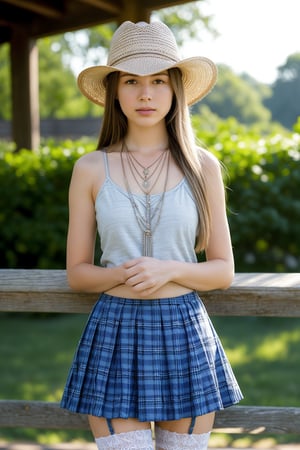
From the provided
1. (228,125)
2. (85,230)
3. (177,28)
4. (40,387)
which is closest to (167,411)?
(85,230)

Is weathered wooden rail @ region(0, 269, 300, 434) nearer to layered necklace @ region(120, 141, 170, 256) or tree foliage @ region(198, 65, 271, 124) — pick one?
layered necklace @ region(120, 141, 170, 256)

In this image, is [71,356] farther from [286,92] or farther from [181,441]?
[286,92]

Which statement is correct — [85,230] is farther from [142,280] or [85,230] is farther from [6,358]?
[6,358]

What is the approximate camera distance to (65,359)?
5375 millimetres

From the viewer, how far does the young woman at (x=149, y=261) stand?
6.10 feet

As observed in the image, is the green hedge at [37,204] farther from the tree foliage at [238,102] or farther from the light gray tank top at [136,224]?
the tree foliage at [238,102]

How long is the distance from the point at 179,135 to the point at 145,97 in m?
0.17

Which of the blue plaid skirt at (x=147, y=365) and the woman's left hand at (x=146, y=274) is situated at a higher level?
the woman's left hand at (x=146, y=274)

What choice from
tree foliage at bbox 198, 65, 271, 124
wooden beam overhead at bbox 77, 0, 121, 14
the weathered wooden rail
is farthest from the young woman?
tree foliage at bbox 198, 65, 271, 124

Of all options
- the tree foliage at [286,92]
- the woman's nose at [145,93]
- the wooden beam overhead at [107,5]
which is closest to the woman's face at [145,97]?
the woman's nose at [145,93]

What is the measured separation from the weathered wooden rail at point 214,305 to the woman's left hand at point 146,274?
33 centimetres

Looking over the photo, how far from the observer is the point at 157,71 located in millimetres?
1901

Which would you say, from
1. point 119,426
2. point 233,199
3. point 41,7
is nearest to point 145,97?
point 119,426

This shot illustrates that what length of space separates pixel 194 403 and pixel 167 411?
76 millimetres
